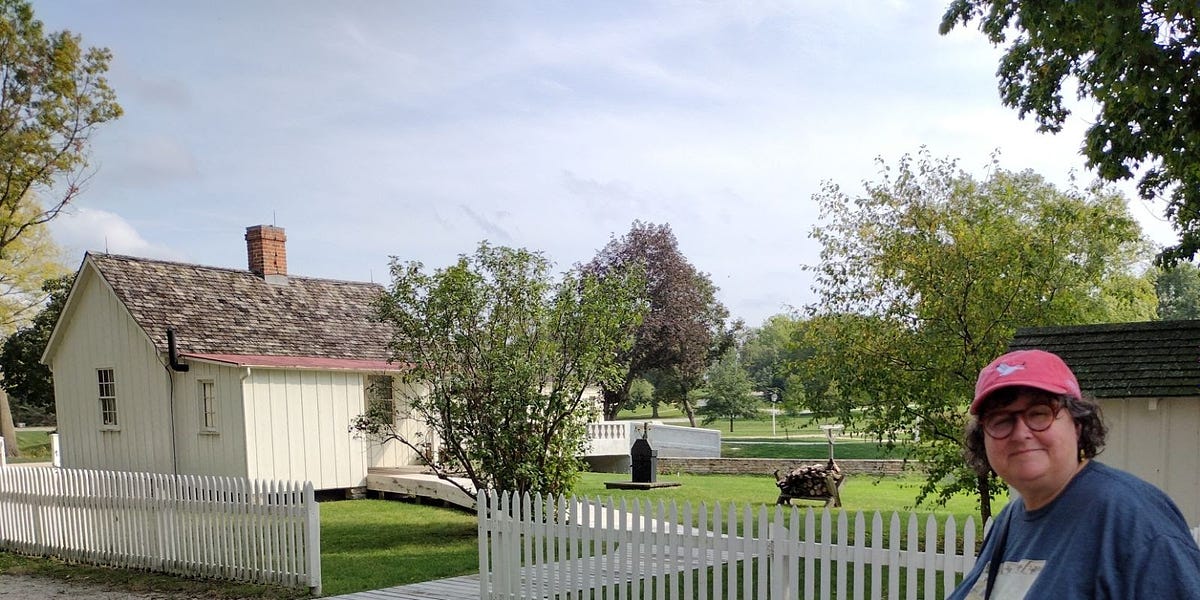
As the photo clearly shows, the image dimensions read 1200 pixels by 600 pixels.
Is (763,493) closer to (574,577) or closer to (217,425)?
(217,425)

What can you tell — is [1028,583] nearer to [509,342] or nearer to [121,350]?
[509,342]

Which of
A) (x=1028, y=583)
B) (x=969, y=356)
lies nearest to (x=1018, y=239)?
(x=969, y=356)

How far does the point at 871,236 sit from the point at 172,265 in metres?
16.5

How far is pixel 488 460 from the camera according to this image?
42.2 feet

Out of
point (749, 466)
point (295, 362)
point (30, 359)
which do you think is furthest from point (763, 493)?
point (30, 359)

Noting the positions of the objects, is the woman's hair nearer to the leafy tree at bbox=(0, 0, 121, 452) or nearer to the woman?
the woman

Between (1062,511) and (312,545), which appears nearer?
(1062,511)

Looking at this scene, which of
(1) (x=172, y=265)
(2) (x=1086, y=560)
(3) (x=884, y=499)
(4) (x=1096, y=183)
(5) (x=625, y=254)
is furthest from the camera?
(5) (x=625, y=254)

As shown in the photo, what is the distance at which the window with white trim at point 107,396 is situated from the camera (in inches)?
838

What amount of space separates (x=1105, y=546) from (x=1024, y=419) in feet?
1.09

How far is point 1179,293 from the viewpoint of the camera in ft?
252

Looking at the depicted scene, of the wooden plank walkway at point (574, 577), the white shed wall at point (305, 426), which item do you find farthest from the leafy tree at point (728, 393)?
the wooden plank walkway at point (574, 577)

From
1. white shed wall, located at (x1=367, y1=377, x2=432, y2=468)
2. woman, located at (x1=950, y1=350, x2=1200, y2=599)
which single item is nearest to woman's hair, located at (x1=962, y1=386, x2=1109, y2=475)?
woman, located at (x1=950, y1=350, x2=1200, y2=599)

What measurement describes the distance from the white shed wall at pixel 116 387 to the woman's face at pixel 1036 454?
20.5 metres
